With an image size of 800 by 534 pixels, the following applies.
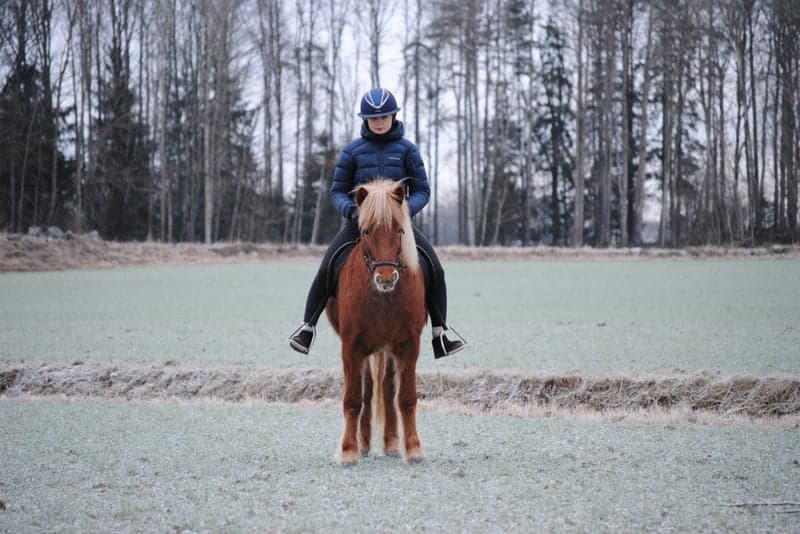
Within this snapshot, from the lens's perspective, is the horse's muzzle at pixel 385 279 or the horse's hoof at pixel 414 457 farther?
the horse's hoof at pixel 414 457

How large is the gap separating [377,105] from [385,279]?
6.43ft

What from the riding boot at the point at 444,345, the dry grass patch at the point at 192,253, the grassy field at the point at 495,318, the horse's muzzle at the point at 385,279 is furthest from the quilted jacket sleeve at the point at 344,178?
the dry grass patch at the point at 192,253

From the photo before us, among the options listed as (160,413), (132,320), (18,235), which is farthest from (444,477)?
(18,235)

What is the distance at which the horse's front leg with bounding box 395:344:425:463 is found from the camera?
7012 mm

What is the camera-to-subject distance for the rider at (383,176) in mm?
7582

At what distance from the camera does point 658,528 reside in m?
5.02

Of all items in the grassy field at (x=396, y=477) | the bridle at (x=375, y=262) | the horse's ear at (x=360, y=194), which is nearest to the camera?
the grassy field at (x=396, y=477)

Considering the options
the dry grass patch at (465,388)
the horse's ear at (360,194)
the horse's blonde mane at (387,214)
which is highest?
the horse's ear at (360,194)

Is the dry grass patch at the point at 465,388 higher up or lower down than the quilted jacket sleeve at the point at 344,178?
lower down

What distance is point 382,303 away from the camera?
677cm

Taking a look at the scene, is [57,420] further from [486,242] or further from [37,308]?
[486,242]

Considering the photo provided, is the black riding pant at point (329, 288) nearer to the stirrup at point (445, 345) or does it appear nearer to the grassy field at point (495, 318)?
the stirrup at point (445, 345)

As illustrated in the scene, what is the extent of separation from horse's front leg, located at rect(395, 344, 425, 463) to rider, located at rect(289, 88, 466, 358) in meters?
0.59

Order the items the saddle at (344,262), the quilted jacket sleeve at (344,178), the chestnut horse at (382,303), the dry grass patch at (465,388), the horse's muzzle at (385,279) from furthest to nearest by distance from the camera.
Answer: the dry grass patch at (465,388)
the quilted jacket sleeve at (344,178)
the saddle at (344,262)
the chestnut horse at (382,303)
the horse's muzzle at (385,279)
